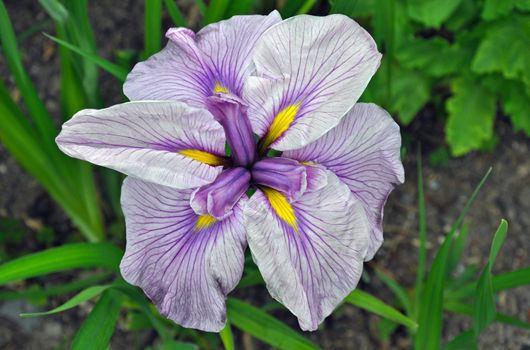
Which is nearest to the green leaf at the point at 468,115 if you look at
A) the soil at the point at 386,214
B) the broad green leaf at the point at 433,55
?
the broad green leaf at the point at 433,55

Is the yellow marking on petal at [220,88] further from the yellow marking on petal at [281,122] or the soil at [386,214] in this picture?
the soil at [386,214]

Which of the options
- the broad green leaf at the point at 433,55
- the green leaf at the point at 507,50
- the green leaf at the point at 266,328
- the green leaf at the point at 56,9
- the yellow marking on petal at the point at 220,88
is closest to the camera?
the yellow marking on petal at the point at 220,88

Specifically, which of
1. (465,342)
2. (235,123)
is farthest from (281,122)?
(465,342)

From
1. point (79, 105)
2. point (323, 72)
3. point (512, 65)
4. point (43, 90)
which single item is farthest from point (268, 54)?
point (43, 90)

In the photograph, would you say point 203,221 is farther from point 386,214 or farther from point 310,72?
point 386,214

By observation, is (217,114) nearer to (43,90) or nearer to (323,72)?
(323,72)
